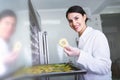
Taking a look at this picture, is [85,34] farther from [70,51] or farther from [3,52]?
[3,52]

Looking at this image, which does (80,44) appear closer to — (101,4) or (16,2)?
(16,2)

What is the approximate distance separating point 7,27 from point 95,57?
39 centimetres

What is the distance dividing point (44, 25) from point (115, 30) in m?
0.49

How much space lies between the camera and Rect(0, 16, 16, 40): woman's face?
427 mm

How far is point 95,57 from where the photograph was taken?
0.71 meters

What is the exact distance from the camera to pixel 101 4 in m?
1.25

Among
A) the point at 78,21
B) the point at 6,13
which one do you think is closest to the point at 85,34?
the point at 78,21

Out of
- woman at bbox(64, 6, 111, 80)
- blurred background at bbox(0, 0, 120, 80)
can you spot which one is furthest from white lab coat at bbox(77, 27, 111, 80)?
blurred background at bbox(0, 0, 120, 80)

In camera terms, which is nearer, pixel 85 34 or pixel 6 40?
pixel 6 40

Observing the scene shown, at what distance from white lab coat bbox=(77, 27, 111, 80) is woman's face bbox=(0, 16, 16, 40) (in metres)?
0.32

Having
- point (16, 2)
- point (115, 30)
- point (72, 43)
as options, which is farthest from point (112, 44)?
point (16, 2)

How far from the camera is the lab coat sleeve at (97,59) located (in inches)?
27.2

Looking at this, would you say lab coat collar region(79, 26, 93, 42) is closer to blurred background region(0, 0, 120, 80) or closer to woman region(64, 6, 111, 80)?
woman region(64, 6, 111, 80)

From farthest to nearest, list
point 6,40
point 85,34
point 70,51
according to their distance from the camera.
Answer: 1. point 85,34
2. point 70,51
3. point 6,40
